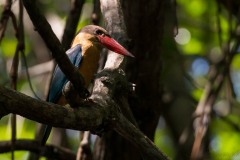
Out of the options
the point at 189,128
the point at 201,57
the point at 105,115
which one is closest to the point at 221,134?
the point at 201,57

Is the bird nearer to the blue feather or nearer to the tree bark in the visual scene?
the blue feather

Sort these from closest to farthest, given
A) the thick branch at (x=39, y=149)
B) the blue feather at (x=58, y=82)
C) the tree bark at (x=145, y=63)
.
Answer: the thick branch at (x=39, y=149)
the tree bark at (x=145, y=63)
the blue feather at (x=58, y=82)

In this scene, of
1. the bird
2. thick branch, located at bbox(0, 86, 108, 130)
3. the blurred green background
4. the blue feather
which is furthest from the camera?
the blurred green background

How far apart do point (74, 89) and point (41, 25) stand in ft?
1.26

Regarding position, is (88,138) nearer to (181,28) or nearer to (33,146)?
(33,146)

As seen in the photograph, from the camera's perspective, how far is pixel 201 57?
5836mm

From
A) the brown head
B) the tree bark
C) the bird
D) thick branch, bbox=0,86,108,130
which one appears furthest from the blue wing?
thick branch, bbox=0,86,108,130

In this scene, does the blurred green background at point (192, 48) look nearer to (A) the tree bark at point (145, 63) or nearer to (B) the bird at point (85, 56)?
(B) the bird at point (85, 56)

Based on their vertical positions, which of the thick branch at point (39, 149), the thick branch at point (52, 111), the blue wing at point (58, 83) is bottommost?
the thick branch at point (39, 149)

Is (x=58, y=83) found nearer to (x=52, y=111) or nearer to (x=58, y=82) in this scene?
(x=58, y=82)

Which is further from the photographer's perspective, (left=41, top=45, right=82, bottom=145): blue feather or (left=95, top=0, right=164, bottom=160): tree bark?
(left=41, top=45, right=82, bottom=145): blue feather

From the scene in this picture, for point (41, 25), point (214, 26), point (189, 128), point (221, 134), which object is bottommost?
point (221, 134)

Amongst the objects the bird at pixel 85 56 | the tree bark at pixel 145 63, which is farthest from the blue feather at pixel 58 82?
the tree bark at pixel 145 63

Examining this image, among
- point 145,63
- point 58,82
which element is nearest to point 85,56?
point 58,82
